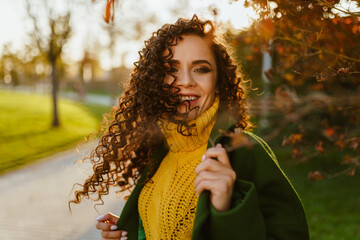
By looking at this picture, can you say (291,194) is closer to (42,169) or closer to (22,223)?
(22,223)

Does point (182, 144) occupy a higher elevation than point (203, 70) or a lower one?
lower

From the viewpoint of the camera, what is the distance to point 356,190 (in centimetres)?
641

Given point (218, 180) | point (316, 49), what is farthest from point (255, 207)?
point (316, 49)

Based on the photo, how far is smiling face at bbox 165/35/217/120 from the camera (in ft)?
5.67

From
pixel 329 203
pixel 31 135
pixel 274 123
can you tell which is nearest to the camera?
pixel 274 123

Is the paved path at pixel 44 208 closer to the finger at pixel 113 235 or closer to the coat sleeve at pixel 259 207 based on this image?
the finger at pixel 113 235

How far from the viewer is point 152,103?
197 cm

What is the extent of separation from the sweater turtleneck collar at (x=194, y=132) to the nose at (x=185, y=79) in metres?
0.16

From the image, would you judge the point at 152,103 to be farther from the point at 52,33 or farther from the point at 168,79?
the point at 52,33

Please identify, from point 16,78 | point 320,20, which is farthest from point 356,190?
point 16,78

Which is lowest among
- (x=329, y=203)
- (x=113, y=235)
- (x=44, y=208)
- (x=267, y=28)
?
(x=44, y=208)

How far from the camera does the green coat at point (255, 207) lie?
1.19 meters

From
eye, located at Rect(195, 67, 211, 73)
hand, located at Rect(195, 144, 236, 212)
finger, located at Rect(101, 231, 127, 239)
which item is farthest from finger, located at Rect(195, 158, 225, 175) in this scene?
finger, located at Rect(101, 231, 127, 239)

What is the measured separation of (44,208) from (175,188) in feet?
15.9
